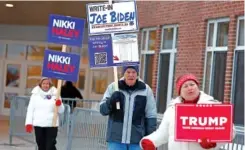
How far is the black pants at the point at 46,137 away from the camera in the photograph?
10.8 meters

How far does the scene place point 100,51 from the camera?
339 inches

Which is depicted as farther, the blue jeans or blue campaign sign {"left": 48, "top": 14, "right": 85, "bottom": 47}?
blue campaign sign {"left": 48, "top": 14, "right": 85, "bottom": 47}

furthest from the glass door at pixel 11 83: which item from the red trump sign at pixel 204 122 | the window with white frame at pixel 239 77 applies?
the red trump sign at pixel 204 122

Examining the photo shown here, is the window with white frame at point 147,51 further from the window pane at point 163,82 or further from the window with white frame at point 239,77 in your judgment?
the window with white frame at point 239,77

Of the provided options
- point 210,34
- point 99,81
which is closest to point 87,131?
point 210,34

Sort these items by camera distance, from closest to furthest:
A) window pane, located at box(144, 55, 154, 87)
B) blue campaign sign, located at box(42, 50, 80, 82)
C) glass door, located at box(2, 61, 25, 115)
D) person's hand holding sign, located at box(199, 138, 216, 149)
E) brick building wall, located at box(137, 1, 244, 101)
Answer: person's hand holding sign, located at box(199, 138, 216, 149) < blue campaign sign, located at box(42, 50, 80, 82) < brick building wall, located at box(137, 1, 244, 101) < window pane, located at box(144, 55, 154, 87) < glass door, located at box(2, 61, 25, 115)

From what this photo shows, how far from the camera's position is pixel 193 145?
5504 mm

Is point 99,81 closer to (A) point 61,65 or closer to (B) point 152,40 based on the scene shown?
(B) point 152,40

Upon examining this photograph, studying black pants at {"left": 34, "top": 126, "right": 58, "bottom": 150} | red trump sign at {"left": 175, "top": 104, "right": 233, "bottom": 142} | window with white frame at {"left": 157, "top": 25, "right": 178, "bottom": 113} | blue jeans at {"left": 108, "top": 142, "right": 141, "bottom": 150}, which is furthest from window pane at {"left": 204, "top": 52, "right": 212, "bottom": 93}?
red trump sign at {"left": 175, "top": 104, "right": 233, "bottom": 142}

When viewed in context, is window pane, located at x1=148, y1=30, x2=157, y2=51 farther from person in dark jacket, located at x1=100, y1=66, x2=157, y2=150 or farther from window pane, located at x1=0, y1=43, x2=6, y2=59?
window pane, located at x1=0, y1=43, x2=6, y2=59

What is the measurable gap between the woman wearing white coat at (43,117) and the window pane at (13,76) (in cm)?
1610

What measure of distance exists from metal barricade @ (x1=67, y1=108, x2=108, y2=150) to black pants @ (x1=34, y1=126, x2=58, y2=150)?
823 millimetres

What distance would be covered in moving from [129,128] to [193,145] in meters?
2.09

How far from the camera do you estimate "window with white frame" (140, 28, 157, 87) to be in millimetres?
16312
